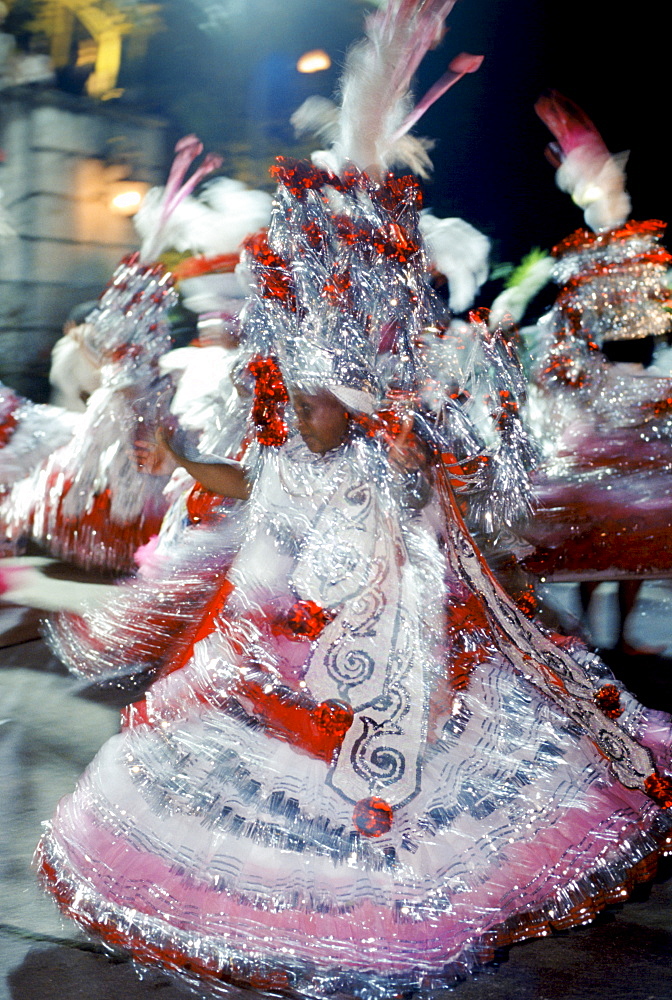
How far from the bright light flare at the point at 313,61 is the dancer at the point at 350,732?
15.7 ft

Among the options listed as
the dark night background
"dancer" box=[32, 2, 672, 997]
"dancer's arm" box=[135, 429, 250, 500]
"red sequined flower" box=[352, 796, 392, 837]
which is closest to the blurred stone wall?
the dark night background

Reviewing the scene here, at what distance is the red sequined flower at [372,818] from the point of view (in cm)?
185

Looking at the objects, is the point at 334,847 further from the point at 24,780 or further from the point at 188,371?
the point at 188,371

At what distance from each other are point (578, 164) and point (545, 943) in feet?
18.6

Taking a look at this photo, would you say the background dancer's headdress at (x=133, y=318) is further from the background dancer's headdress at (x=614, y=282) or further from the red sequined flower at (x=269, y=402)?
the background dancer's headdress at (x=614, y=282)

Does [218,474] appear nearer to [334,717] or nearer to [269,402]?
[269,402]

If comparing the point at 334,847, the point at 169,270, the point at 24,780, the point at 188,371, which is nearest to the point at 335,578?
the point at 334,847

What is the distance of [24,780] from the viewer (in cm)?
294

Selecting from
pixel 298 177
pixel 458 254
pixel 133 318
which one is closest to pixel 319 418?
pixel 298 177

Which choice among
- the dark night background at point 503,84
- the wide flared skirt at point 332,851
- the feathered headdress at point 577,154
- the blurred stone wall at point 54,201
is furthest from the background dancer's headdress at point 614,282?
the blurred stone wall at point 54,201

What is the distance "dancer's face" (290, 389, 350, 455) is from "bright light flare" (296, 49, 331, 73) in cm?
543

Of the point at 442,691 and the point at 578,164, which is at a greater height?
the point at 578,164

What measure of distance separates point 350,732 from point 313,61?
20.3ft

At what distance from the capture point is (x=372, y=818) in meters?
1.86
